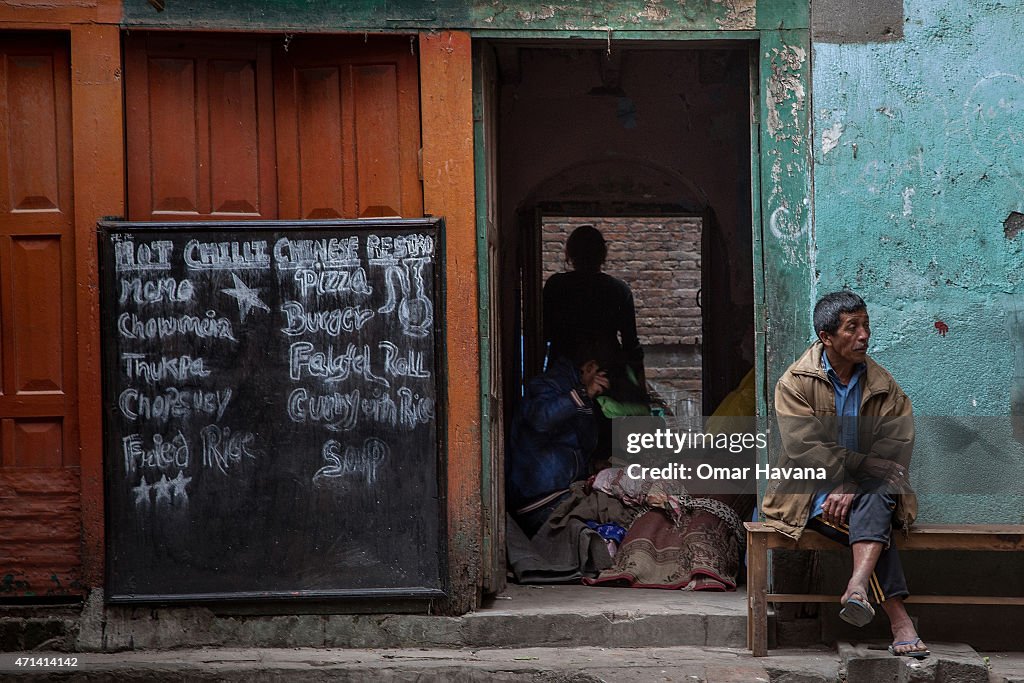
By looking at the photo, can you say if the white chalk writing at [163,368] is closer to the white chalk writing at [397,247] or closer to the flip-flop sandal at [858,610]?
the white chalk writing at [397,247]

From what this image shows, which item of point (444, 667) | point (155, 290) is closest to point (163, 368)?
point (155, 290)

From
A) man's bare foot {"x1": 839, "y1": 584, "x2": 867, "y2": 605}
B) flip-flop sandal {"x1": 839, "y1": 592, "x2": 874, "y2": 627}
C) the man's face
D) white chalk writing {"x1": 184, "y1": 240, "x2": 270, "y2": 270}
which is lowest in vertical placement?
flip-flop sandal {"x1": 839, "y1": 592, "x2": 874, "y2": 627}

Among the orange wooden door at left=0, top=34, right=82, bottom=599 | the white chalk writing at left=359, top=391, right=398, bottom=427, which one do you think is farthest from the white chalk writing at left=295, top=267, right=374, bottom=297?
the orange wooden door at left=0, top=34, right=82, bottom=599

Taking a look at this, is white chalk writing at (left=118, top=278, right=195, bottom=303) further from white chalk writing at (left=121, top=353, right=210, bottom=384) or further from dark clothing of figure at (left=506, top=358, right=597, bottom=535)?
dark clothing of figure at (left=506, top=358, right=597, bottom=535)

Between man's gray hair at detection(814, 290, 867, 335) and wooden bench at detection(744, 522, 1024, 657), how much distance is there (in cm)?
92

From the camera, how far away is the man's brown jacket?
512cm

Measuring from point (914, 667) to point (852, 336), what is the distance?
140 cm

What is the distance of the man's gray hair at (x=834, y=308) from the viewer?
16.6 feet

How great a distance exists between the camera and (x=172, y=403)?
18.0 ft

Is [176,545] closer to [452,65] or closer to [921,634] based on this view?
[452,65]

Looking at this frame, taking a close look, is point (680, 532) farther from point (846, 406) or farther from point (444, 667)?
point (444, 667)

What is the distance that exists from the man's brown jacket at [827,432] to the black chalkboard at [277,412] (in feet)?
5.21

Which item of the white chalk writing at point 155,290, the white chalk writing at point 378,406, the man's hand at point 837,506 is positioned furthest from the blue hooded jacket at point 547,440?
the white chalk writing at point 155,290

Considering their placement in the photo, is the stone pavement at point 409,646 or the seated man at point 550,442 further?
the seated man at point 550,442
